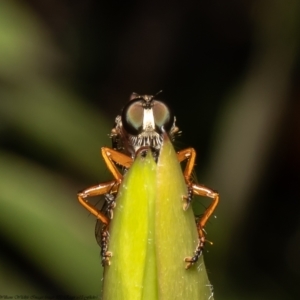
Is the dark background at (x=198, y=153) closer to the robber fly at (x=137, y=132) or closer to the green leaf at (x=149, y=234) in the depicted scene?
the robber fly at (x=137, y=132)

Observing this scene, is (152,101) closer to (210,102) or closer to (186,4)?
(210,102)

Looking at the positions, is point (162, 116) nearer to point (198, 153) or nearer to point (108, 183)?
point (108, 183)

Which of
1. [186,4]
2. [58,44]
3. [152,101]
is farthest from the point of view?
[186,4]

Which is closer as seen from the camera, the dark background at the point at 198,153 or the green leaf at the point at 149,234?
the green leaf at the point at 149,234

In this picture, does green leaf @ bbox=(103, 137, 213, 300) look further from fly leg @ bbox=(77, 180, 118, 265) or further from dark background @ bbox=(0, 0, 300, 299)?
dark background @ bbox=(0, 0, 300, 299)

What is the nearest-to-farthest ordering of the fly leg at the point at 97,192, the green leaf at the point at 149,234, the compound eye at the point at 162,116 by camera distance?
the green leaf at the point at 149,234
the fly leg at the point at 97,192
the compound eye at the point at 162,116

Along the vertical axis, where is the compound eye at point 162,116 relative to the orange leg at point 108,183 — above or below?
above

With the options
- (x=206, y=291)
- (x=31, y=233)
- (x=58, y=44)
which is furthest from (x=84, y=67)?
(x=206, y=291)

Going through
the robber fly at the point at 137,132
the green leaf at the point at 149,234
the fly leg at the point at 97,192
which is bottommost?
the green leaf at the point at 149,234

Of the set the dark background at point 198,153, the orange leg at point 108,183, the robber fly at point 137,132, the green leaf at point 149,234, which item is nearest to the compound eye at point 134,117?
the robber fly at point 137,132
